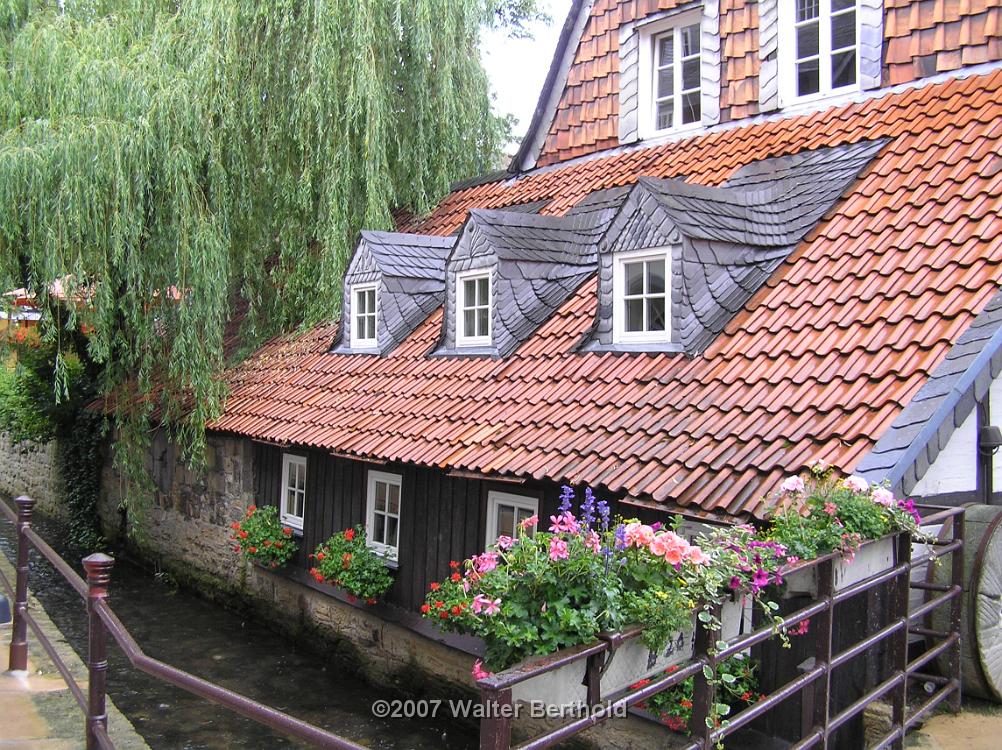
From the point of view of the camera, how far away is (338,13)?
426 inches

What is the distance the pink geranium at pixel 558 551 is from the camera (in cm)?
307

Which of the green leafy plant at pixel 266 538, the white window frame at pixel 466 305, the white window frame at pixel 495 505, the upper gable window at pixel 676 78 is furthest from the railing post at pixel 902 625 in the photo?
the green leafy plant at pixel 266 538

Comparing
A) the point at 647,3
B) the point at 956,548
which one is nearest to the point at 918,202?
the point at 956,548

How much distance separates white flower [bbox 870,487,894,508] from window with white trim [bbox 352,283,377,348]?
21.4 ft

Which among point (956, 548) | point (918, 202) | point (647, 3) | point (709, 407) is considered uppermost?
point (647, 3)

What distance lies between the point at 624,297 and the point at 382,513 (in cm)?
344

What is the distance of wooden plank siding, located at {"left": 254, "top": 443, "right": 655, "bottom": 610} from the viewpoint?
25.3ft

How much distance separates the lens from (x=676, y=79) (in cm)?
948

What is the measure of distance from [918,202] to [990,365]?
1.72 metres

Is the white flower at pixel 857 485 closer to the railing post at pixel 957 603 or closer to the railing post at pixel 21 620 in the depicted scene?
the railing post at pixel 957 603

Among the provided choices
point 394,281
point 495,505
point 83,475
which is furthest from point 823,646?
point 83,475

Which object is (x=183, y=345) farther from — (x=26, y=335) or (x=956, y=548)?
(x=956, y=548)

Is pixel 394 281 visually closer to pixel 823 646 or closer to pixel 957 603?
pixel 957 603

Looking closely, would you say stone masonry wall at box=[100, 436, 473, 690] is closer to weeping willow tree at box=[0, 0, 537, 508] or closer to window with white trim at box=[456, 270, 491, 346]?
weeping willow tree at box=[0, 0, 537, 508]
